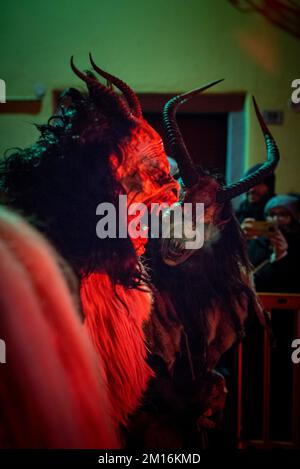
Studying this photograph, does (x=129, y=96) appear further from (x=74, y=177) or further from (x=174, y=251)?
(x=174, y=251)

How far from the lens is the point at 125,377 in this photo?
1742 millimetres

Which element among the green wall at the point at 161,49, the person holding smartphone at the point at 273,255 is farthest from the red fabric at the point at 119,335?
the green wall at the point at 161,49

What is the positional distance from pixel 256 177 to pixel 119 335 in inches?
33.4

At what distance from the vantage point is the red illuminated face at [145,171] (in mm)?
1674

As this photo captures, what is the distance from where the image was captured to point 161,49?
Result: 232cm

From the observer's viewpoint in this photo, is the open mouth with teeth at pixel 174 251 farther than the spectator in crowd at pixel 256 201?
No

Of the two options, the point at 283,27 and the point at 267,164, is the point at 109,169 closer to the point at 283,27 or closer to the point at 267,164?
the point at 267,164

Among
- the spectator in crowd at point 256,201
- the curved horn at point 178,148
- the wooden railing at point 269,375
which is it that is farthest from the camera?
the spectator in crowd at point 256,201

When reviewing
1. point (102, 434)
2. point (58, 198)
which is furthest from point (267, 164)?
point (102, 434)

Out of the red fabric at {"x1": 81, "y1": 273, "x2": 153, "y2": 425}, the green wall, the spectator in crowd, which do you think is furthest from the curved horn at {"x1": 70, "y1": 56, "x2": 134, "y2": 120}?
the spectator in crowd

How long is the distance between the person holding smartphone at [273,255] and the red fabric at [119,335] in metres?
0.60

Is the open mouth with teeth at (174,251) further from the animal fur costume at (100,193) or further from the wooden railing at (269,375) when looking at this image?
the wooden railing at (269,375)

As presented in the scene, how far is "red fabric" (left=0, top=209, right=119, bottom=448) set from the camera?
1.53 metres

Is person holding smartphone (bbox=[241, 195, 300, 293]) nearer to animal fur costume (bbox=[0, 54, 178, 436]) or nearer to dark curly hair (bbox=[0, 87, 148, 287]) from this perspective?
animal fur costume (bbox=[0, 54, 178, 436])
